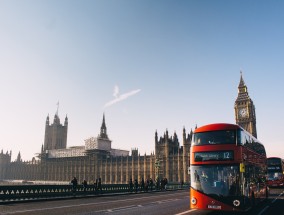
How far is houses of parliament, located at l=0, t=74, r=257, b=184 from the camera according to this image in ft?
302

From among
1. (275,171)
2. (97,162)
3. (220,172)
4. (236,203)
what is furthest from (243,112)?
(236,203)

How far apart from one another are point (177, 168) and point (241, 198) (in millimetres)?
80830

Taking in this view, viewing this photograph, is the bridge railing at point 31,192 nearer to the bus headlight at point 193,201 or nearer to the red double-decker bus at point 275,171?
the bus headlight at point 193,201

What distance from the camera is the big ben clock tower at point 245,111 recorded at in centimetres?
10469

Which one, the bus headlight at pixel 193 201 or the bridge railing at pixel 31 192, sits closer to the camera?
the bus headlight at pixel 193 201

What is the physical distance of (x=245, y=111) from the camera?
10925 centimetres

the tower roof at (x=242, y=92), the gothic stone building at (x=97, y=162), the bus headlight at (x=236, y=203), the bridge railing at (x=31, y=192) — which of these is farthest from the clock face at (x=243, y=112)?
the bus headlight at (x=236, y=203)

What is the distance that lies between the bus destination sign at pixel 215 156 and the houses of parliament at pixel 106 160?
53235mm

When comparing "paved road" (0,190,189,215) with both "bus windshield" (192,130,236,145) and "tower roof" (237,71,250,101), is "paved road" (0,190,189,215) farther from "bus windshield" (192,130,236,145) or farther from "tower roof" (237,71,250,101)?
"tower roof" (237,71,250,101)

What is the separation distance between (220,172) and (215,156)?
71 cm

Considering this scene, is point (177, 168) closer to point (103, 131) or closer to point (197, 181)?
point (103, 131)

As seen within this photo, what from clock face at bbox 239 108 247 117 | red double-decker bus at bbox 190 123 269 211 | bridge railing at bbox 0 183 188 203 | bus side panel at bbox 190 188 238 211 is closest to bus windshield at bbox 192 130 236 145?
red double-decker bus at bbox 190 123 269 211

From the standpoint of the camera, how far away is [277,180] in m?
32.4

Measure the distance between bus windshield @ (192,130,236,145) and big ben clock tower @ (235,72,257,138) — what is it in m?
96.9
